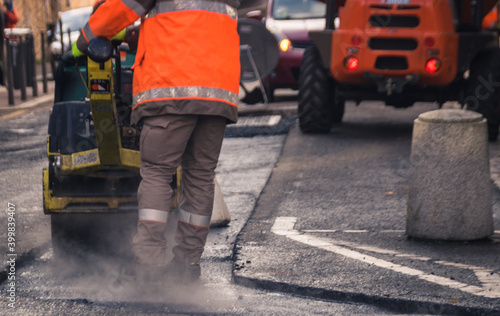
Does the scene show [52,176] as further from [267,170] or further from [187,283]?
[267,170]

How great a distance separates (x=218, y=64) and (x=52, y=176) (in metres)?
1.38

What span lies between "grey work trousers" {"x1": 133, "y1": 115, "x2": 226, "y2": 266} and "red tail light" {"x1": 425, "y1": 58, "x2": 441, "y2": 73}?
5.16 meters

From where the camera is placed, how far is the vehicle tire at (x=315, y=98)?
1030 cm

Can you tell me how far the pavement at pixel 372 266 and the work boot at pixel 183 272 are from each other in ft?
0.72

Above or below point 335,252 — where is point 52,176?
above

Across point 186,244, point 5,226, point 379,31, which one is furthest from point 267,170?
point 186,244

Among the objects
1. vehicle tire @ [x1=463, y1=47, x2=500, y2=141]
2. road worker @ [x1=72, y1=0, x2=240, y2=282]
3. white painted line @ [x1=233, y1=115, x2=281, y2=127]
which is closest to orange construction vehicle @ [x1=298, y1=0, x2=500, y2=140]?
vehicle tire @ [x1=463, y1=47, x2=500, y2=141]

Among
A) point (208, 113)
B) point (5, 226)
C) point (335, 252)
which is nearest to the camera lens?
point (208, 113)

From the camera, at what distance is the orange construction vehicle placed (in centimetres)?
942

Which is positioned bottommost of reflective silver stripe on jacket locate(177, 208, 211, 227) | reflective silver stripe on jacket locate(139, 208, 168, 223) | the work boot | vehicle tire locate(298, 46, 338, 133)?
vehicle tire locate(298, 46, 338, 133)

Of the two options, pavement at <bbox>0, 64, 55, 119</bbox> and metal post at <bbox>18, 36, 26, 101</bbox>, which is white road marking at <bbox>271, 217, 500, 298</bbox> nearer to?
pavement at <bbox>0, 64, 55, 119</bbox>

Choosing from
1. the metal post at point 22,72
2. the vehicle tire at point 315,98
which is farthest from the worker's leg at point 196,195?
the metal post at point 22,72

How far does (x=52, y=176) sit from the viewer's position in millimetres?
5281

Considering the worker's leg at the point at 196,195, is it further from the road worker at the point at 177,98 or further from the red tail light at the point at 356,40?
the red tail light at the point at 356,40
